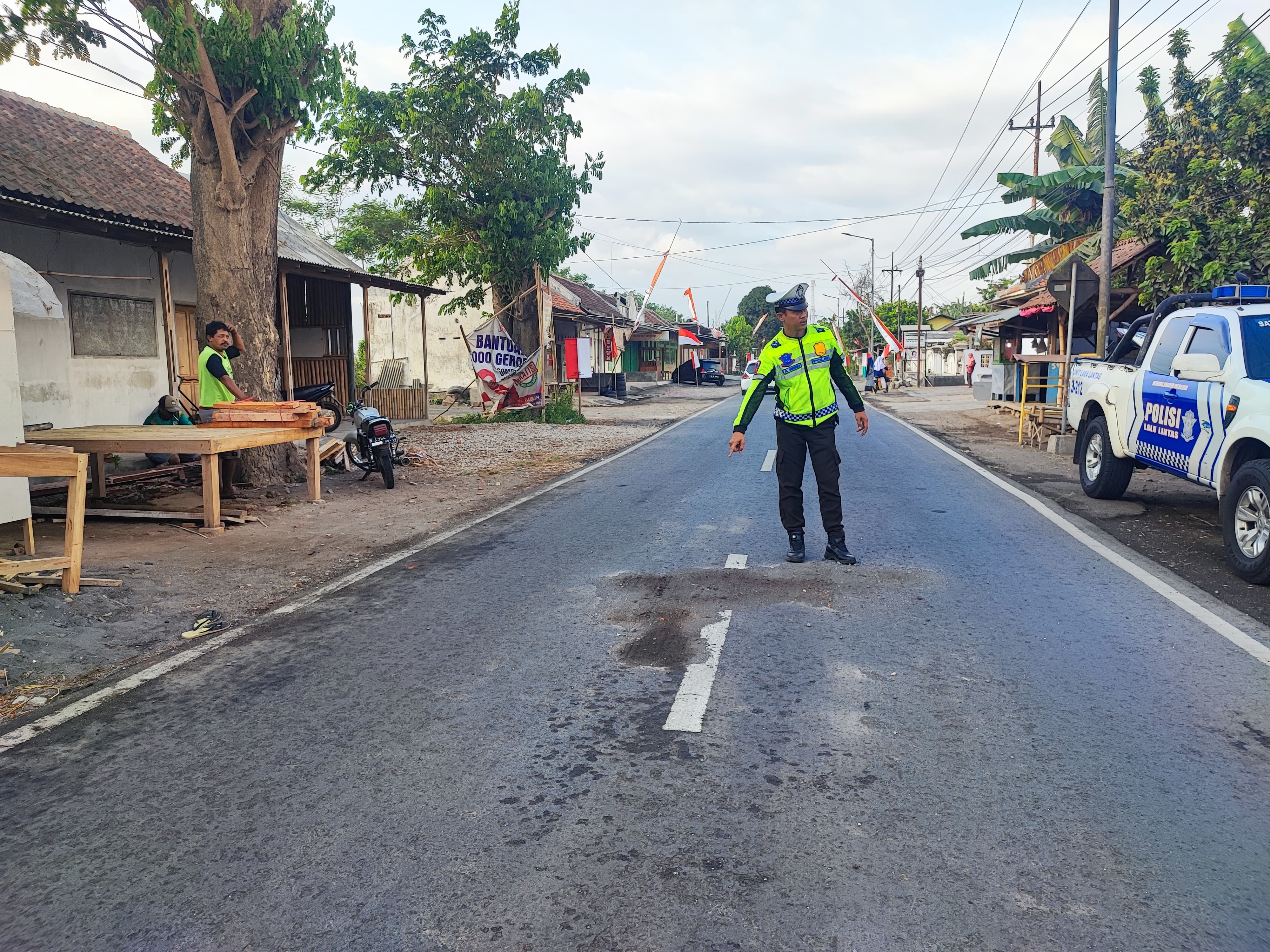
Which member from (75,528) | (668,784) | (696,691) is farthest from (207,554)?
(668,784)

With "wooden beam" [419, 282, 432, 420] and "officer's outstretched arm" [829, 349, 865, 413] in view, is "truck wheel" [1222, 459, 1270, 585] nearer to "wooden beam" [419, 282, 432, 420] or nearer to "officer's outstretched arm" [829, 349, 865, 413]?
"officer's outstretched arm" [829, 349, 865, 413]

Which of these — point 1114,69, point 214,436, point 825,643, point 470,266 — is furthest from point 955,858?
point 470,266

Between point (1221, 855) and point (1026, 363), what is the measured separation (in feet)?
67.1

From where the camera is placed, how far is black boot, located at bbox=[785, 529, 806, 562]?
7066 mm

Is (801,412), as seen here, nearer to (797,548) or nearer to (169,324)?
(797,548)

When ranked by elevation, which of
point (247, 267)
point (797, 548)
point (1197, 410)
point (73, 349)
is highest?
point (247, 267)

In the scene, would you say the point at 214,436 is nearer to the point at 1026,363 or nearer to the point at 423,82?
the point at 423,82

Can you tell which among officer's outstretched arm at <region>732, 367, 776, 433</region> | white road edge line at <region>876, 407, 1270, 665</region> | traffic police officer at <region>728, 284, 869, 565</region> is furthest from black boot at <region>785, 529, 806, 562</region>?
white road edge line at <region>876, 407, 1270, 665</region>

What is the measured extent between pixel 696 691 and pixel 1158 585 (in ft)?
12.4

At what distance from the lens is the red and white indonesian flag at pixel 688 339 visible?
152 ft

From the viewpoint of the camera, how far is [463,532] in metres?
8.76

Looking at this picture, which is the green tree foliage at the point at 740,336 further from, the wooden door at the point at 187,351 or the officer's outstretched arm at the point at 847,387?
the officer's outstretched arm at the point at 847,387

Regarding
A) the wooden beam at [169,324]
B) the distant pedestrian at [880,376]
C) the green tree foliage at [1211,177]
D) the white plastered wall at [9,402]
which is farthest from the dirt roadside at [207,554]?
the distant pedestrian at [880,376]

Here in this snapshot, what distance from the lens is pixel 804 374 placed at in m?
6.99
